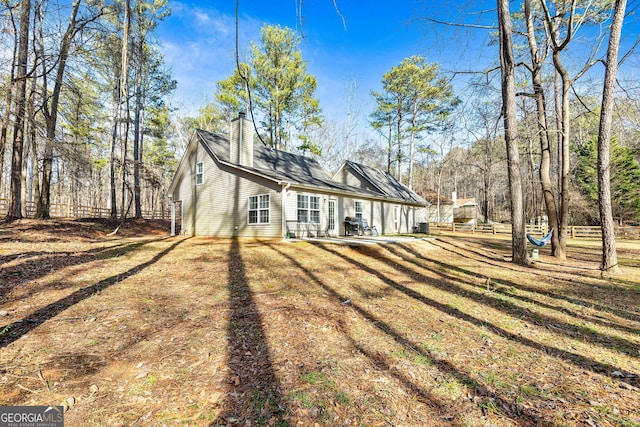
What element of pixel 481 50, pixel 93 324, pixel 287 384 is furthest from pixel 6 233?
pixel 481 50

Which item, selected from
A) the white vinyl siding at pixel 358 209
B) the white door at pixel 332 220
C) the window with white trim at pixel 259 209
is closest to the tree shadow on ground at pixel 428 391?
the window with white trim at pixel 259 209

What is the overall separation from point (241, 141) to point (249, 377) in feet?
41.3

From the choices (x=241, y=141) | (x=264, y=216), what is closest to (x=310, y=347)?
(x=264, y=216)

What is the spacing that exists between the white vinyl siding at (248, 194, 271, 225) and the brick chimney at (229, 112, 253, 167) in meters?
2.20

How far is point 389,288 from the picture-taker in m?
5.98

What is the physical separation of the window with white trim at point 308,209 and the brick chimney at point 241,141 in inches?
137

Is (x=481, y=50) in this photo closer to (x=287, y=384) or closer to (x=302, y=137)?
(x=287, y=384)

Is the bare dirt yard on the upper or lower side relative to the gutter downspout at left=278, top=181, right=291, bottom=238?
lower

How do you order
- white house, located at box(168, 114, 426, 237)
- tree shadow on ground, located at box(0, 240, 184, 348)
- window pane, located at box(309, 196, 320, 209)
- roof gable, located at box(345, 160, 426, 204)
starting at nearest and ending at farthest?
tree shadow on ground, located at box(0, 240, 184, 348) → white house, located at box(168, 114, 426, 237) → window pane, located at box(309, 196, 320, 209) → roof gable, located at box(345, 160, 426, 204)

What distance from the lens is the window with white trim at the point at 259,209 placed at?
12.4 m

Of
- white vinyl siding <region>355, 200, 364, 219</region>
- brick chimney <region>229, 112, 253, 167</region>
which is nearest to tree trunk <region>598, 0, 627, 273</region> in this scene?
white vinyl siding <region>355, 200, 364, 219</region>

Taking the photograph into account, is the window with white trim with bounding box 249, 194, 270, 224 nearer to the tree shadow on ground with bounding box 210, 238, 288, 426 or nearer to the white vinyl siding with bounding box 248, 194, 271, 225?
the white vinyl siding with bounding box 248, 194, 271, 225

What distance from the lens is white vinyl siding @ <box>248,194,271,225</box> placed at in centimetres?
1235

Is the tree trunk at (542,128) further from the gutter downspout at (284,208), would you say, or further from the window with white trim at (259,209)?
the window with white trim at (259,209)
